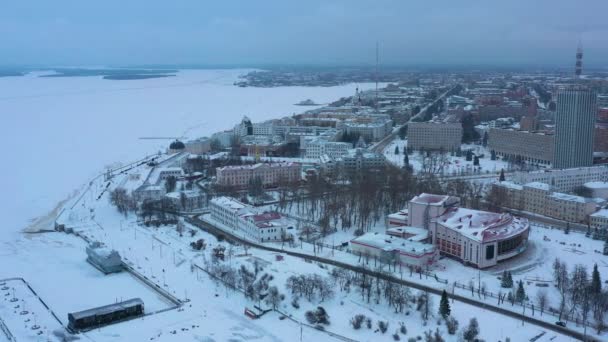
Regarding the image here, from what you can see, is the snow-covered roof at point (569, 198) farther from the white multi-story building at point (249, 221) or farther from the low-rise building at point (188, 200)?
the low-rise building at point (188, 200)

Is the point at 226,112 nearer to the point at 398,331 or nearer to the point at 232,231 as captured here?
the point at 232,231

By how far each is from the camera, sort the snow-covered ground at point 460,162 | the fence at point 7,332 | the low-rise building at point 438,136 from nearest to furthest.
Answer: the fence at point 7,332 → the snow-covered ground at point 460,162 → the low-rise building at point 438,136

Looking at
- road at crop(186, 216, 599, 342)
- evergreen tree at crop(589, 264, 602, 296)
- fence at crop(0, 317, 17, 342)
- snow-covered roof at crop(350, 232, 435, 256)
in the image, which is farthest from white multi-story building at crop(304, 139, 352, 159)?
fence at crop(0, 317, 17, 342)

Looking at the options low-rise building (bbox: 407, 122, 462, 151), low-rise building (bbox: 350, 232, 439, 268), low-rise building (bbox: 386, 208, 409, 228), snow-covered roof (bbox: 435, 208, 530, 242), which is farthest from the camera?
low-rise building (bbox: 407, 122, 462, 151)

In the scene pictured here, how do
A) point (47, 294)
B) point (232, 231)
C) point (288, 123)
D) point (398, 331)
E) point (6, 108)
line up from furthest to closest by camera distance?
point (6, 108), point (288, 123), point (232, 231), point (47, 294), point (398, 331)

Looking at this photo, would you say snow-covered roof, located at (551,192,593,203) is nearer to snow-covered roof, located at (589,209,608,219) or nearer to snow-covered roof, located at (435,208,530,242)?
snow-covered roof, located at (589,209,608,219)

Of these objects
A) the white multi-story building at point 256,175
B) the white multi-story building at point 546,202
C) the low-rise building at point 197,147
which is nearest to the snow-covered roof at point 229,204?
the white multi-story building at point 256,175

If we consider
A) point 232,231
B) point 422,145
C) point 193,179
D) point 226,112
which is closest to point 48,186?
point 193,179
